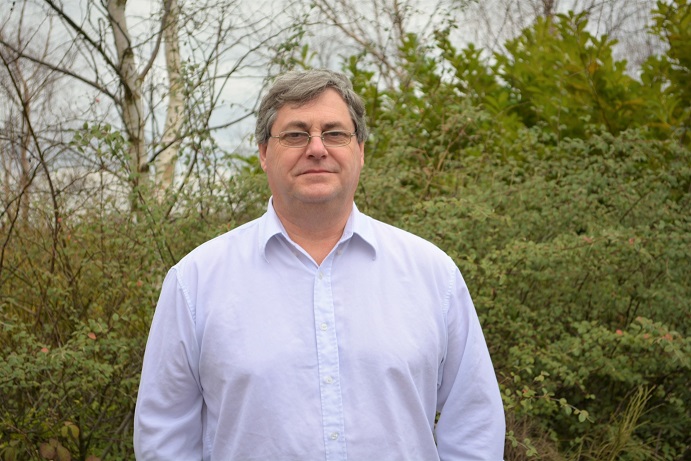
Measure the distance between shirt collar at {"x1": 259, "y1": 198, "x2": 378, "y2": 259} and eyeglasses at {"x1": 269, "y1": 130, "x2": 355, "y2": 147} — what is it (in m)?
0.22

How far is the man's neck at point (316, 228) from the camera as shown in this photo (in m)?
2.62

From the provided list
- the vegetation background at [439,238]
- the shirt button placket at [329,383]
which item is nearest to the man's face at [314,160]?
the shirt button placket at [329,383]

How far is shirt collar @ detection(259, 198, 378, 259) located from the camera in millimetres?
2604

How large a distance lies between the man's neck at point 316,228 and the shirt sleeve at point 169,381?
366 millimetres

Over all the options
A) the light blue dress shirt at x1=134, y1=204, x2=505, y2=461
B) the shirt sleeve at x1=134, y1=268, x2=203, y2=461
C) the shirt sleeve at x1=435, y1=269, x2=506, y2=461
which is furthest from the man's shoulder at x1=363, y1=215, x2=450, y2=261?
the shirt sleeve at x1=134, y1=268, x2=203, y2=461

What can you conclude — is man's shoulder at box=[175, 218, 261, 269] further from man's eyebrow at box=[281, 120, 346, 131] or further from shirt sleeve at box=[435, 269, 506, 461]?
shirt sleeve at box=[435, 269, 506, 461]

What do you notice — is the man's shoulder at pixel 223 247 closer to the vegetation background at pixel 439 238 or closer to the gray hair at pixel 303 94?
the gray hair at pixel 303 94

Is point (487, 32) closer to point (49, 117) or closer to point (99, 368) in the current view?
point (49, 117)

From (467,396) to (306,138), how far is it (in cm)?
89

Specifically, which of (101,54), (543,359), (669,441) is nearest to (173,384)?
(543,359)

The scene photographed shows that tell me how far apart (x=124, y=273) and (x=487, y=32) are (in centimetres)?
1125

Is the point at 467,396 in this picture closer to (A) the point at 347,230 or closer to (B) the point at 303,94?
(A) the point at 347,230

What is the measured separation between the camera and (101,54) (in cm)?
656

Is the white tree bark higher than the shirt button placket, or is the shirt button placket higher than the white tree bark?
the white tree bark
